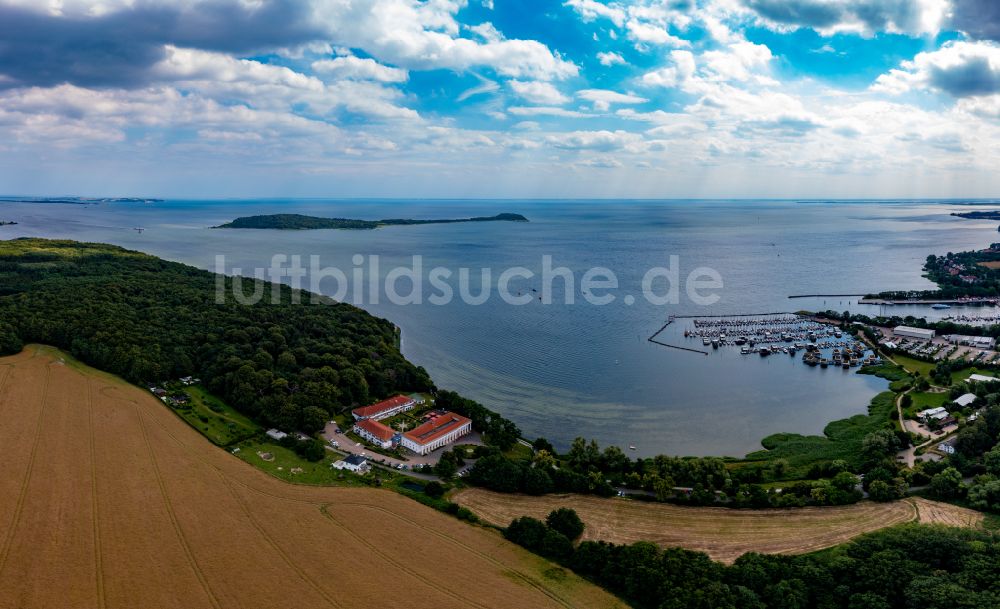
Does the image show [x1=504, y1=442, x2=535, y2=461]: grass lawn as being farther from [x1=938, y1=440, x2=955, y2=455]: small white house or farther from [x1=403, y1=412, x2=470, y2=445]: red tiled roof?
[x1=938, y1=440, x2=955, y2=455]: small white house

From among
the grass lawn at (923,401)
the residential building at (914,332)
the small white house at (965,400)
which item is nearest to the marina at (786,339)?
the residential building at (914,332)

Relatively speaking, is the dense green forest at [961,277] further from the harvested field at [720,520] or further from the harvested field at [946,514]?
the harvested field at [720,520]

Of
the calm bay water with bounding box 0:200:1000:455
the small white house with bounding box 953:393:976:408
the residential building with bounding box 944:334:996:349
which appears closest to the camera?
the small white house with bounding box 953:393:976:408

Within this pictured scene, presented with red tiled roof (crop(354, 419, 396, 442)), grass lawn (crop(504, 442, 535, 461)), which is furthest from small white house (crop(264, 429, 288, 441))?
grass lawn (crop(504, 442, 535, 461))

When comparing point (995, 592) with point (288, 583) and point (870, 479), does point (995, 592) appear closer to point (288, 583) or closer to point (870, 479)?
point (870, 479)

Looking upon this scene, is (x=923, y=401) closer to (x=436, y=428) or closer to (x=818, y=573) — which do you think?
(x=818, y=573)

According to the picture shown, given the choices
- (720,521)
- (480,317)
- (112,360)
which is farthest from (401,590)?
(480,317)

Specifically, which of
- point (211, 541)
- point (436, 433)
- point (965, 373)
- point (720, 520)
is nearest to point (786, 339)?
point (965, 373)
